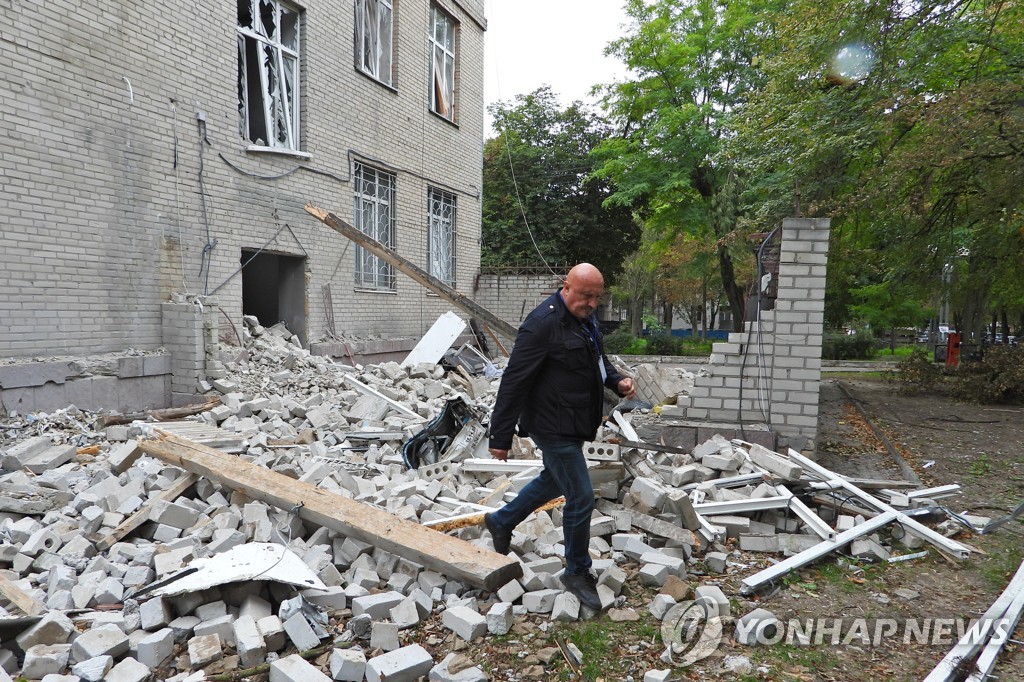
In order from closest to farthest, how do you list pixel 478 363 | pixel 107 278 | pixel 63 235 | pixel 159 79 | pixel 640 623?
pixel 640 623, pixel 63 235, pixel 107 278, pixel 159 79, pixel 478 363

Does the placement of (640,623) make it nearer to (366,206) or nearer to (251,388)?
(251,388)

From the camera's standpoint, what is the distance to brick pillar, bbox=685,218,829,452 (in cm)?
586

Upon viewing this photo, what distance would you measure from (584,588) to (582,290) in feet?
5.37

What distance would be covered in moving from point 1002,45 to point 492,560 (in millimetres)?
10401

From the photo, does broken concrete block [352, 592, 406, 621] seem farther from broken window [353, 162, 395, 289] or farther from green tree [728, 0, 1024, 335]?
broken window [353, 162, 395, 289]

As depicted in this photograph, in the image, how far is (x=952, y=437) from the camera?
8.16 m

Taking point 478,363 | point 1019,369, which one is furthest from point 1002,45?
point 478,363

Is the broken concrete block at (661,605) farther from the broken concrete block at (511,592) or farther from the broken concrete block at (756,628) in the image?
the broken concrete block at (511,592)

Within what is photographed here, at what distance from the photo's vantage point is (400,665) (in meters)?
2.85

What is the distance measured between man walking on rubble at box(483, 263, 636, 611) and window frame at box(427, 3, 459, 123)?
1152 centimetres

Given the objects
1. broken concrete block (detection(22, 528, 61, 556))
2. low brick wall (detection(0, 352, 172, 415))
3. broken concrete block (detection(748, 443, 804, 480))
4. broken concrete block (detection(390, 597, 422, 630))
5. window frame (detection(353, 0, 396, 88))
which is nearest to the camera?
broken concrete block (detection(390, 597, 422, 630))

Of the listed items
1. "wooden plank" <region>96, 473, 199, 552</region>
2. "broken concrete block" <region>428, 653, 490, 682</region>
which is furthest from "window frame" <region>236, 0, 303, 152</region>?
"broken concrete block" <region>428, 653, 490, 682</region>

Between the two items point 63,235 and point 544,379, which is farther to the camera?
point 63,235

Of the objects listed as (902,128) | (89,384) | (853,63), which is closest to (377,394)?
(89,384)
